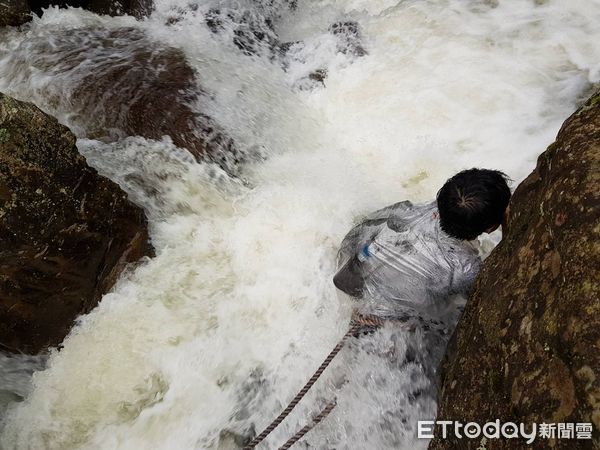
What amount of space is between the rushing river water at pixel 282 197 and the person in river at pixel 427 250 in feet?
1.83

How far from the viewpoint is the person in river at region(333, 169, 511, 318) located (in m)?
2.00

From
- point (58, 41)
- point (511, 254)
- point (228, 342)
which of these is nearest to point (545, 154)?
point (511, 254)

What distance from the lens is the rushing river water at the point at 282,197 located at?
10.3 feet

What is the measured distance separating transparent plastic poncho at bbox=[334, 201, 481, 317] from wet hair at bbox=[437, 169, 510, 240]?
0.42 feet

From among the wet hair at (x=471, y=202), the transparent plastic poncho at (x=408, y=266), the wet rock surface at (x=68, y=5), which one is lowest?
the transparent plastic poncho at (x=408, y=266)

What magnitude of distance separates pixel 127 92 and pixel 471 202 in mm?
3777

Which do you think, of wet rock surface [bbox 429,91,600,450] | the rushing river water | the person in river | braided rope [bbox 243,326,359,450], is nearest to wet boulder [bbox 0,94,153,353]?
the rushing river water

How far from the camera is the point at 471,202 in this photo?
1.98 metres

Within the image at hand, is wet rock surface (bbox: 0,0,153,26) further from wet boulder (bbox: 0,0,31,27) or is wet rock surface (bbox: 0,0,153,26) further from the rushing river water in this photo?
the rushing river water

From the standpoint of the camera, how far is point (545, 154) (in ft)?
6.63

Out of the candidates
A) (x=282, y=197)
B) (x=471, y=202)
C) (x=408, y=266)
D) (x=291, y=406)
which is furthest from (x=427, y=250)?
(x=282, y=197)

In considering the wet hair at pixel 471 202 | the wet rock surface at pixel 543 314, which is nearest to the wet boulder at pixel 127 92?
the wet hair at pixel 471 202

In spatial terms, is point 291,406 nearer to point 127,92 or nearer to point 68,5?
point 127,92

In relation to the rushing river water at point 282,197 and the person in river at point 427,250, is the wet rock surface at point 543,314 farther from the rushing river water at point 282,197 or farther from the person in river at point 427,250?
the rushing river water at point 282,197
